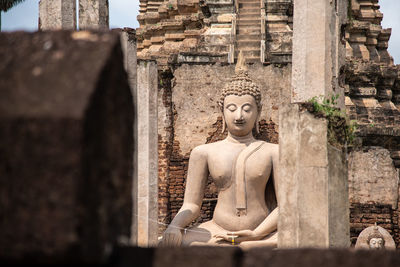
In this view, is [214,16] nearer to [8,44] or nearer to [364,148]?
[364,148]

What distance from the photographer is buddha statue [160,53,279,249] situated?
26.6 ft

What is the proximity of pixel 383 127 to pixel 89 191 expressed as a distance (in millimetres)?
12912

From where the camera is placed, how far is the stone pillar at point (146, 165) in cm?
855

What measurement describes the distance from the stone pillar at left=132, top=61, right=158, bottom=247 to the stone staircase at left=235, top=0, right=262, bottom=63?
6.75 metres

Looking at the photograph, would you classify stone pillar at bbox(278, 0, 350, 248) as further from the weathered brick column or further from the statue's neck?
the weathered brick column

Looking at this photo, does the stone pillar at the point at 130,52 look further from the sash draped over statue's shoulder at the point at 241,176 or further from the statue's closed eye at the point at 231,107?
the sash draped over statue's shoulder at the point at 241,176

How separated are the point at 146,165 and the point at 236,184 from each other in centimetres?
104

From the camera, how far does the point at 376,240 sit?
1096cm

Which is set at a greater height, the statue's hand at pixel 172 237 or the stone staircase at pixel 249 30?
the stone staircase at pixel 249 30

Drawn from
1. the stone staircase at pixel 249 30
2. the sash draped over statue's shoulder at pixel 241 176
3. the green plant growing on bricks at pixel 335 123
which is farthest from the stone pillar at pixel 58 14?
the stone staircase at pixel 249 30

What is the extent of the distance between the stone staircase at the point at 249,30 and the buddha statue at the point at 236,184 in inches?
265

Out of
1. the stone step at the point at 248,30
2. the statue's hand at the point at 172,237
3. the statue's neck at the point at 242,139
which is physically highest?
the stone step at the point at 248,30

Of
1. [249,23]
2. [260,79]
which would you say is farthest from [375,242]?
[249,23]

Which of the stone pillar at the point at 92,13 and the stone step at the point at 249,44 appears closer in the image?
the stone pillar at the point at 92,13
